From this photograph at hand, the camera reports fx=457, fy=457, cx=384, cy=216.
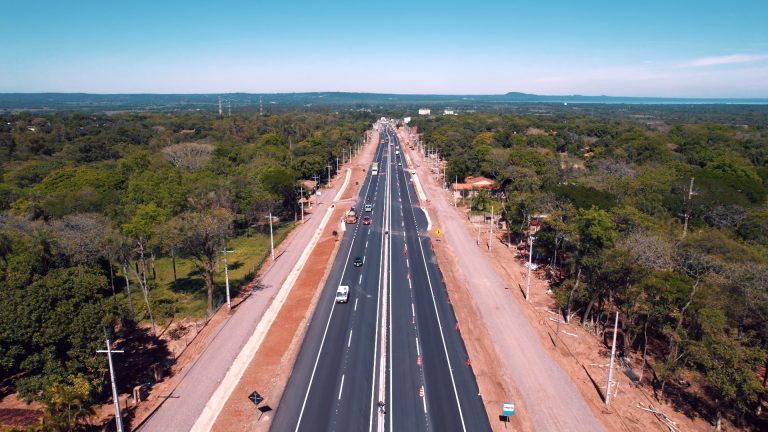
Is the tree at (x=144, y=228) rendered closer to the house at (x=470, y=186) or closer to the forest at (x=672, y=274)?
the forest at (x=672, y=274)

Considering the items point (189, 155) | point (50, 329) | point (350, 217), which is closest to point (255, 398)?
point (50, 329)

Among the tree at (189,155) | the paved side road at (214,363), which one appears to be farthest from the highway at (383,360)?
the tree at (189,155)

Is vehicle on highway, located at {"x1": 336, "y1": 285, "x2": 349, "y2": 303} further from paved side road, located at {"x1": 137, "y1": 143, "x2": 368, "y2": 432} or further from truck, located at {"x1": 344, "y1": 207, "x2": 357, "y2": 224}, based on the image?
truck, located at {"x1": 344, "y1": 207, "x2": 357, "y2": 224}

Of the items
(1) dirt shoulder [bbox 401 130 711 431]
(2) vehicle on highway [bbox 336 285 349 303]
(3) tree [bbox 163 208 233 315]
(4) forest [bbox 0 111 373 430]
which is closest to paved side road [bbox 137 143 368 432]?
(4) forest [bbox 0 111 373 430]

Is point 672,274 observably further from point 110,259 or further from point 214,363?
point 110,259

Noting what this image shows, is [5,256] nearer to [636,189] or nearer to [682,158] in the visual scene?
[636,189]
